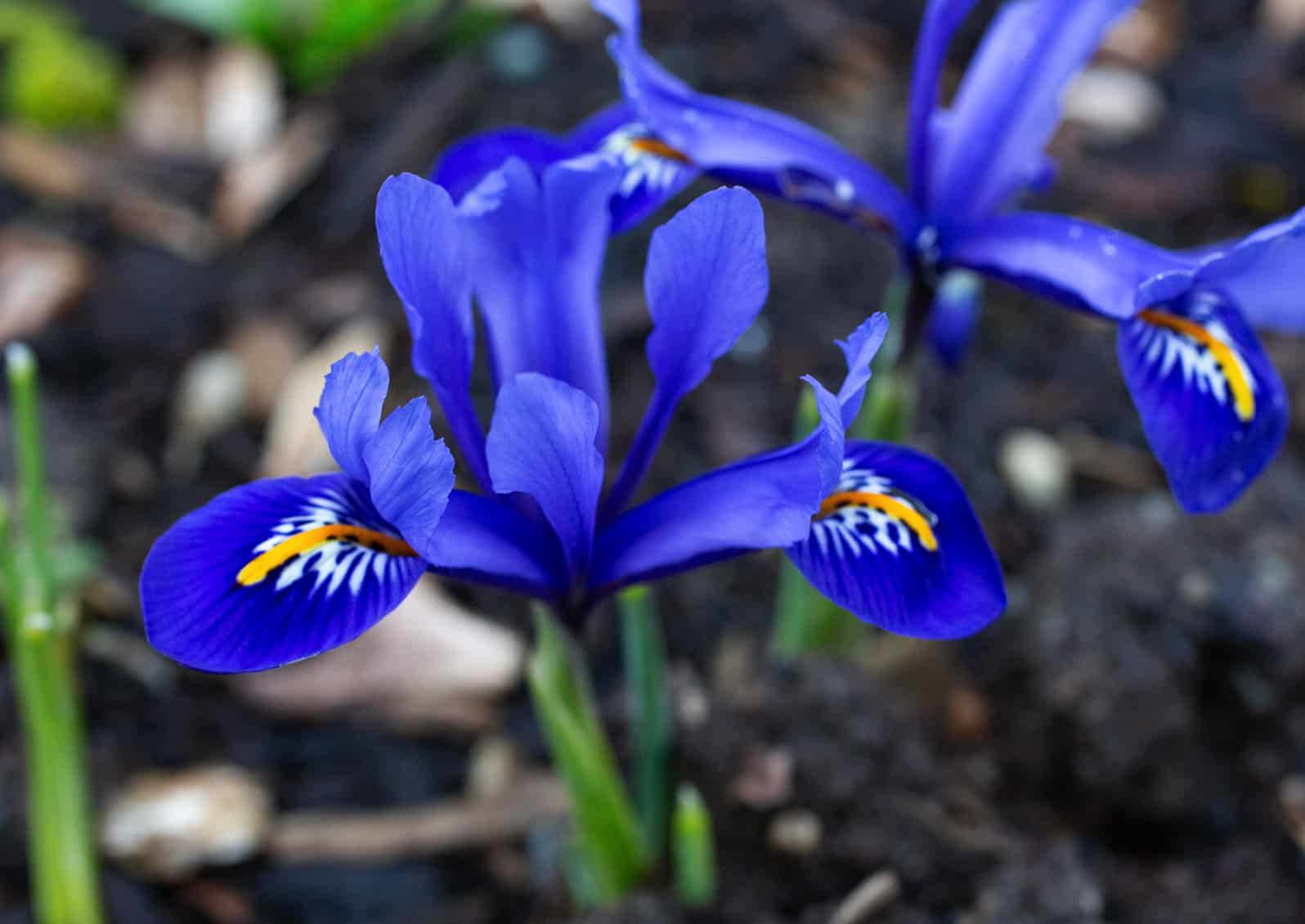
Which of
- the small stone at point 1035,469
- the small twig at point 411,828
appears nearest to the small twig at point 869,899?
the small twig at point 411,828

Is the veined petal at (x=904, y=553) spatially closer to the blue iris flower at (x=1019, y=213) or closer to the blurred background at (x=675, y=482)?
the blue iris flower at (x=1019, y=213)

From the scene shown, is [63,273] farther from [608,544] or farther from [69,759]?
[608,544]

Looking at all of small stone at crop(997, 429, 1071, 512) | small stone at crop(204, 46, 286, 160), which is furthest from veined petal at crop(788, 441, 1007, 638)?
small stone at crop(204, 46, 286, 160)

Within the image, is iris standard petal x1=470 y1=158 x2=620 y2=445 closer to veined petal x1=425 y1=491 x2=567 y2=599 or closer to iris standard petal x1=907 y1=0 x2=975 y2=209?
veined petal x1=425 y1=491 x2=567 y2=599

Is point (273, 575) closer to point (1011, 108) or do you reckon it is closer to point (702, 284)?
point (702, 284)

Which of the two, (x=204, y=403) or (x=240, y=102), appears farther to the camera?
(x=240, y=102)

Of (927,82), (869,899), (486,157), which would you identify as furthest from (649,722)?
(927,82)
